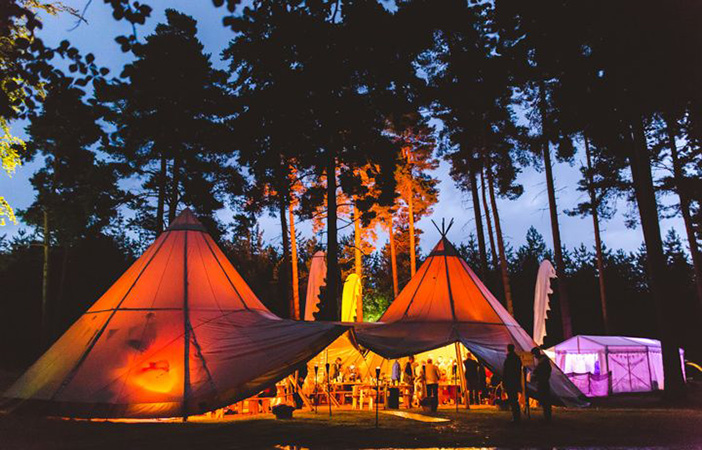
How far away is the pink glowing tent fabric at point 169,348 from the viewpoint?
10227mm

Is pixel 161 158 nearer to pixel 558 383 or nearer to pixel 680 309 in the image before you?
pixel 558 383

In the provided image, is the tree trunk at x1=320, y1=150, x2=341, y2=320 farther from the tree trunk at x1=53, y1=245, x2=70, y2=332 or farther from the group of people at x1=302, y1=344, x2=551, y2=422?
the tree trunk at x1=53, y1=245, x2=70, y2=332

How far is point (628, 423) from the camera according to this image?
10.2m

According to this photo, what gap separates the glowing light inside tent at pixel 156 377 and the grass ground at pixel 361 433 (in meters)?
0.67

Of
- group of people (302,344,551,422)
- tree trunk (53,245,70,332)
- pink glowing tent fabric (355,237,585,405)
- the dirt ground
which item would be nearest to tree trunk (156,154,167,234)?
tree trunk (53,245,70,332)

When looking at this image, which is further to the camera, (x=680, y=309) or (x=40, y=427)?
(x=680, y=309)

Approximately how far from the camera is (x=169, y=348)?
11.0m

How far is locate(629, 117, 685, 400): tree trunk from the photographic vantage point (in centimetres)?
1388

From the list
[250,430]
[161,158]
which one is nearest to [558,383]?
[250,430]

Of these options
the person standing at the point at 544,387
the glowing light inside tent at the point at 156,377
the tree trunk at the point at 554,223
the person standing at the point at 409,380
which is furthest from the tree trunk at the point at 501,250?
the glowing light inside tent at the point at 156,377

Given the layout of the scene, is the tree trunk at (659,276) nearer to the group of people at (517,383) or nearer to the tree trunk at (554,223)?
the group of people at (517,383)

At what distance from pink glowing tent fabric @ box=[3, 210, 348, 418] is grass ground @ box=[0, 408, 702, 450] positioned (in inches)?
18.5

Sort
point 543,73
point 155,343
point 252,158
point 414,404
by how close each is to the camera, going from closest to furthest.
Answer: point 543,73, point 155,343, point 414,404, point 252,158

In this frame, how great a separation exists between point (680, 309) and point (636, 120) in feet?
101
